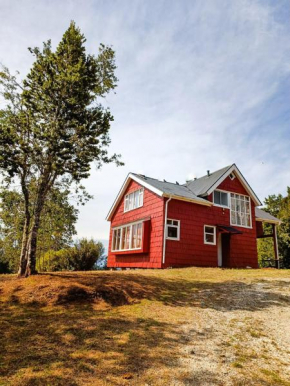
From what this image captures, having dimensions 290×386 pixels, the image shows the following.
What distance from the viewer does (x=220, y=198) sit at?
69.7ft

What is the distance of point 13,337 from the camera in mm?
5188

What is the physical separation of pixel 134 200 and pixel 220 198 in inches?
277

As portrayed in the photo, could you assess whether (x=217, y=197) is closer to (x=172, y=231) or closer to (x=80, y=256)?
(x=172, y=231)

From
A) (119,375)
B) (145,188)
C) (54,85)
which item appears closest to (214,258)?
(145,188)

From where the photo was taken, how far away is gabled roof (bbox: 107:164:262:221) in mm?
18734

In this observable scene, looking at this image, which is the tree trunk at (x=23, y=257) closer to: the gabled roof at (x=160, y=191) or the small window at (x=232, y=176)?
the gabled roof at (x=160, y=191)

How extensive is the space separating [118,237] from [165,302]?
16.0m

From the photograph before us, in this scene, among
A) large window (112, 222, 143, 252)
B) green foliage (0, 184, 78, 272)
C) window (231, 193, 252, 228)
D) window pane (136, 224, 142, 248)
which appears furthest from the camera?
window (231, 193, 252, 228)

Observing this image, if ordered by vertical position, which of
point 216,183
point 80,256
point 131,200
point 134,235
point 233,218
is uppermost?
point 216,183

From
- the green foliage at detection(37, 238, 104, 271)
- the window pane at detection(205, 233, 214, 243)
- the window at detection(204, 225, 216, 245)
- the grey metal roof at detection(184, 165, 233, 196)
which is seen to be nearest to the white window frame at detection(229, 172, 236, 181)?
the grey metal roof at detection(184, 165, 233, 196)

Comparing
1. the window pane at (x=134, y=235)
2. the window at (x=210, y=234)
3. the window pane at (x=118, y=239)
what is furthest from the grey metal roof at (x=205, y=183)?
the window pane at (x=118, y=239)

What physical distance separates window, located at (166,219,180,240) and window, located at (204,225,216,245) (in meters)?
2.57

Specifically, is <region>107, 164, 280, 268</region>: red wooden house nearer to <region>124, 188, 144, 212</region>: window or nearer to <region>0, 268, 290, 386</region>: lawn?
<region>124, 188, 144, 212</region>: window


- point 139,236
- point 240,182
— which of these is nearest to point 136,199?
point 139,236
